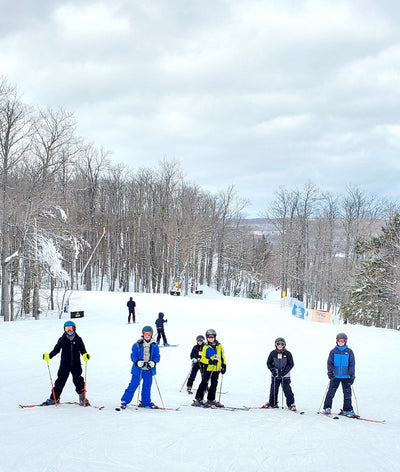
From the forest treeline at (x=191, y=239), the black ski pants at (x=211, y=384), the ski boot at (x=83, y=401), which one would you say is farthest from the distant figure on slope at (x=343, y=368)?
the forest treeline at (x=191, y=239)

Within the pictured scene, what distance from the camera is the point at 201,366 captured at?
8.48m

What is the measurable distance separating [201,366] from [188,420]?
1626 mm

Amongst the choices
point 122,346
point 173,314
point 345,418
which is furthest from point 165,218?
point 345,418

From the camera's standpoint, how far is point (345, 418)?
7926 millimetres

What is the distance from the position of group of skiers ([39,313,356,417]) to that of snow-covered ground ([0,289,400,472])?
0.36 m

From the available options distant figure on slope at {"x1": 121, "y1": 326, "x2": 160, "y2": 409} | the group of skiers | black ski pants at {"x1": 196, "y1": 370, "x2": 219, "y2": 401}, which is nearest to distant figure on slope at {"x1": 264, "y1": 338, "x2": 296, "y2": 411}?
the group of skiers

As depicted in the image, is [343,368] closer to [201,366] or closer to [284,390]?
[284,390]

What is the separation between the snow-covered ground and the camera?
5.15 metres

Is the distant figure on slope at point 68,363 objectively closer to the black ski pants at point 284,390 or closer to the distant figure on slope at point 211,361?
the distant figure on slope at point 211,361

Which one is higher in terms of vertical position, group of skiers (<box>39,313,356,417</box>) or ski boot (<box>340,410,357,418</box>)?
group of skiers (<box>39,313,356,417</box>)

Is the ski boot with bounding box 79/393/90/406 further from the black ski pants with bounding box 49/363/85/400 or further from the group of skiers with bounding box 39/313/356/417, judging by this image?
the black ski pants with bounding box 49/363/85/400

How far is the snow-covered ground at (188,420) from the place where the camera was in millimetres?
5152

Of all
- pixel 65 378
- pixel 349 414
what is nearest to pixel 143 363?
pixel 65 378

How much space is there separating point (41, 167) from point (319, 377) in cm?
1970
